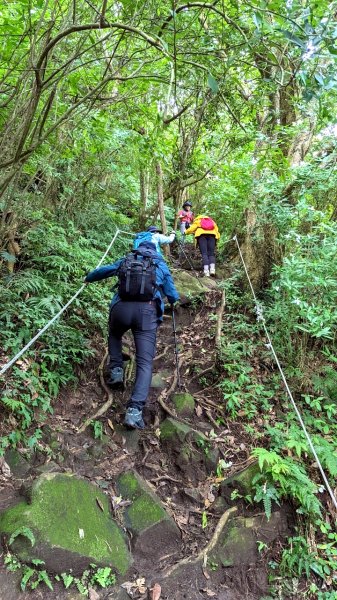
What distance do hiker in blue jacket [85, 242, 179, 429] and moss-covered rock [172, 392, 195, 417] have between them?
2.41 ft

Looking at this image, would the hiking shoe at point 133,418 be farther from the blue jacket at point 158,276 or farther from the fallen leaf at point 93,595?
the fallen leaf at point 93,595

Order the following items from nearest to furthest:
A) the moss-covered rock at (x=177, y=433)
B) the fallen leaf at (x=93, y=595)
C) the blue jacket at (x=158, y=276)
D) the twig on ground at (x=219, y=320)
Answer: the fallen leaf at (x=93, y=595) < the moss-covered rock at (x=177, y=433) < the blue jacket at (x=158, y=276) < the twig on ground at (x=219, y=320)

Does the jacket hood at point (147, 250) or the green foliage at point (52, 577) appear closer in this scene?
the green foliage at point (52, 577)

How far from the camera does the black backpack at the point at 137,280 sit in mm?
4512

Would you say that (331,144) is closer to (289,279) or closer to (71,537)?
(289,279)

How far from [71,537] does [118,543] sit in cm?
47

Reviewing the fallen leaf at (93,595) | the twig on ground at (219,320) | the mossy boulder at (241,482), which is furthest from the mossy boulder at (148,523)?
the twig on ground at (219,320)

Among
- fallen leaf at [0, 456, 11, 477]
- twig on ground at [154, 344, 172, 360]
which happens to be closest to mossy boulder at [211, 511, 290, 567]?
fallen leaf at [0, 456, 11, 477]

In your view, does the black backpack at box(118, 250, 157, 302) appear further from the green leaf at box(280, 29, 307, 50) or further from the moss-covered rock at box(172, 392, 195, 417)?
the green leaf at box(280, 29, 307, 50)

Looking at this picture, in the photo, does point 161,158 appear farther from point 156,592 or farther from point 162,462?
point 156,592

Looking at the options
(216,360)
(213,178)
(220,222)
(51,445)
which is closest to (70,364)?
(51,445)

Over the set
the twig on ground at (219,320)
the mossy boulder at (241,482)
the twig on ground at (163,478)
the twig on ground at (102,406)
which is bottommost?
the twig on ground at (163,478)

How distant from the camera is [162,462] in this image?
4281mm

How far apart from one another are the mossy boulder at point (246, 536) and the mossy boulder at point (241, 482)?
0.24 metres
